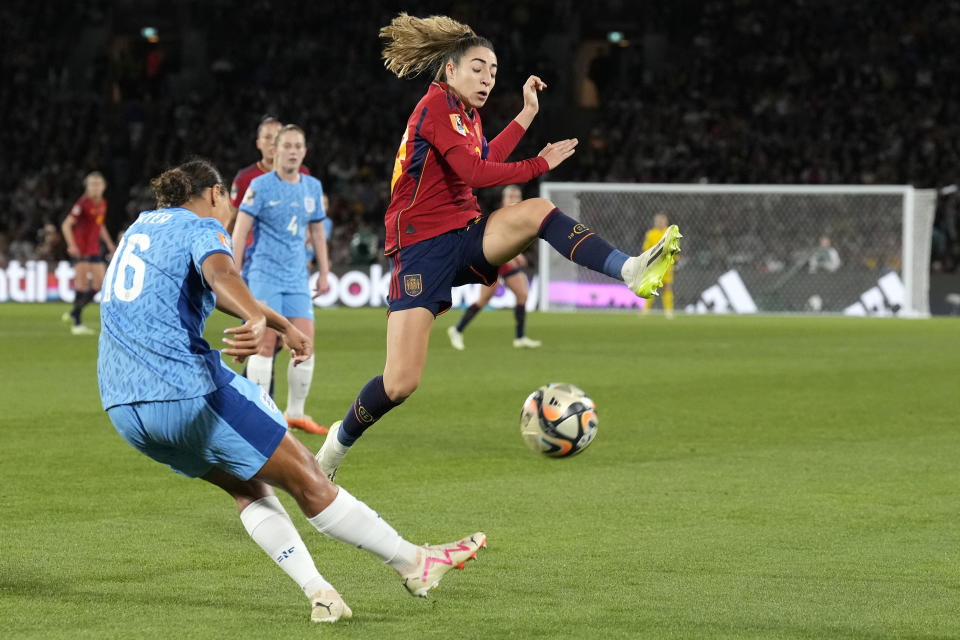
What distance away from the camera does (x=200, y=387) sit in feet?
14.4

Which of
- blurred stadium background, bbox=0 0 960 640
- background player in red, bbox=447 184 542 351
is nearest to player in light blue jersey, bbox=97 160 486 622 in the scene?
blurred stadium background, bbox=0 0 960 640

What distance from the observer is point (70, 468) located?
8.02 m

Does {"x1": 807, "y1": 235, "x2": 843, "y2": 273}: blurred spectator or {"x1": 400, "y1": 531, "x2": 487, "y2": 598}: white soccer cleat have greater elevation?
{"x1": 807, "y1": 235, "x2": 843, "y2": 273}: blurred spectator

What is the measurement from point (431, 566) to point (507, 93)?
30296 millimetres

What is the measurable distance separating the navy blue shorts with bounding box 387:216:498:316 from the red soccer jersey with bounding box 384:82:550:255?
0.04 meters

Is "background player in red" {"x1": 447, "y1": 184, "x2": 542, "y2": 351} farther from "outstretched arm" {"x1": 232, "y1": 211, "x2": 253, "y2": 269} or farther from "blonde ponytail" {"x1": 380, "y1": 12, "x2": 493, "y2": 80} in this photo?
"blonde ponytail" {"x1": 380, "y1": 12, "x2": 493, "y2": 80}

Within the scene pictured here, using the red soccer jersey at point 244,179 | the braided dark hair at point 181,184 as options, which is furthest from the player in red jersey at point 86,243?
the braided dark hair at point 181,184

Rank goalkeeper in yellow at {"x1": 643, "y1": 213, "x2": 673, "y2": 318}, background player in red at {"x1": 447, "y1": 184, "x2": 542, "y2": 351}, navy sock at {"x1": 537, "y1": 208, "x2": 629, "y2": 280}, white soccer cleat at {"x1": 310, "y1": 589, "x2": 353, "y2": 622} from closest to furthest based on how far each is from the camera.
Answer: white soccer cleat at {"x1": 310, "y1": 589, "x2": 353, "y2": 622}, navy sock at {"x1": 537, "y1": 208, "x2": 629, "y2": 280}, background player in red at {"x1": 447, "y1": 184, "x2": 542, "y2": 351}, goalkeeper in yellow at {"x1": 643, "y1": 213, "x2": 673, "y2": 318}

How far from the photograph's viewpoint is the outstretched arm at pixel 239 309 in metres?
4.21

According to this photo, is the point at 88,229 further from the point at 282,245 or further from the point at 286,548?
the point at 286,548

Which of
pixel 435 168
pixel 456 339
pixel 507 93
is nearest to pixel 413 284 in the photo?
pixel 435 168

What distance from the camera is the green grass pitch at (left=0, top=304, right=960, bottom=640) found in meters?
4.70

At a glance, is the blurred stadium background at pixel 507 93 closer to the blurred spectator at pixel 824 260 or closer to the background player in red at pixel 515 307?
the blurred spectator at pixel 824 260

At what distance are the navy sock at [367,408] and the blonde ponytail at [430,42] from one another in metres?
Result: 1.47
